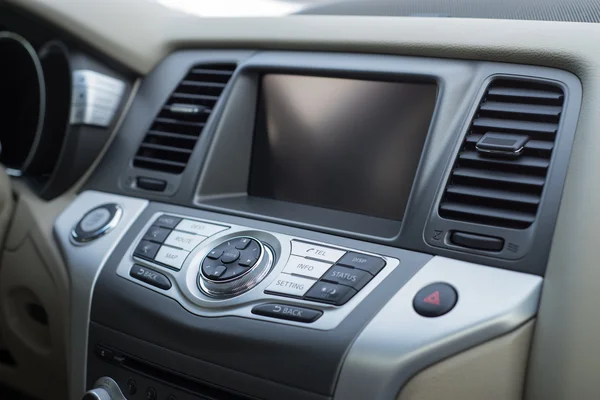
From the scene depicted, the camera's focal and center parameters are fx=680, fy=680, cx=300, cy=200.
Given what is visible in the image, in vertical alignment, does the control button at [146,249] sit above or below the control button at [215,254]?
below

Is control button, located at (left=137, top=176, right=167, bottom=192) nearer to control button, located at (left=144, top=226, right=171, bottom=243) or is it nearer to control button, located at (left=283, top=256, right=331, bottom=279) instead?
control button, located at (left=144, top=226, right=171, bottom=243)

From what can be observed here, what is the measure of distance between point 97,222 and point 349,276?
1.63 feet

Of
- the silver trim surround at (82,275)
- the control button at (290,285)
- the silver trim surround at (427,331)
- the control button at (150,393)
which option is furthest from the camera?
the silver trim surround at (82,275)

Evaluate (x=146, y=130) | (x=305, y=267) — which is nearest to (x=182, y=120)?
(x=146, y=130)

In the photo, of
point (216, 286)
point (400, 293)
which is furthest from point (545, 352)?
point (216, 286)

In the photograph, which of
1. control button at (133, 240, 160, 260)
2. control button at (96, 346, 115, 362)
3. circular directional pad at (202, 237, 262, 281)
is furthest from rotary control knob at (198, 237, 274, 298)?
control button at (96, 346, 115, 362)

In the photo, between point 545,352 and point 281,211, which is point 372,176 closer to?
point 281,211

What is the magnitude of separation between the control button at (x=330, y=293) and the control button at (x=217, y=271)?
0.13 metres

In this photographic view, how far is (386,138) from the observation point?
39.1 inches

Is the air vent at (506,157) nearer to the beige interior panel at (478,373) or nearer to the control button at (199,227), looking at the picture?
the beige interior panel at (478,373)

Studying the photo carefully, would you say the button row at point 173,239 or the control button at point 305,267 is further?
the button row at point 173,239

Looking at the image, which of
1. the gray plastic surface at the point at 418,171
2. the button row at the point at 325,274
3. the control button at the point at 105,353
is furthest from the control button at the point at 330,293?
the control button at the point at 105,353

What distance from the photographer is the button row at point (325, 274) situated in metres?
0.82

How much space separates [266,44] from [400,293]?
0.51 meters
